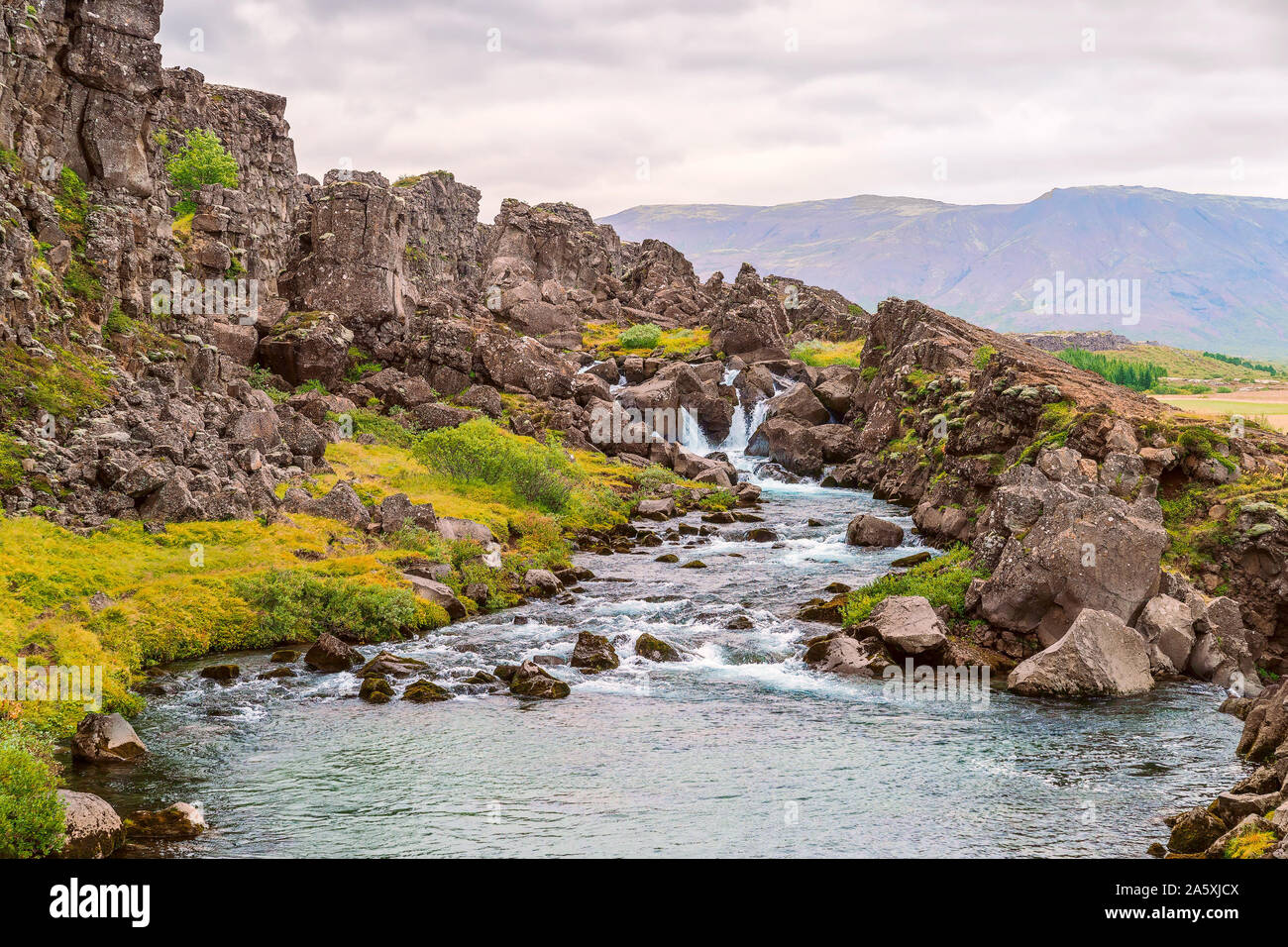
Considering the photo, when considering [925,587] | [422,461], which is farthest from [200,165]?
[925,587]

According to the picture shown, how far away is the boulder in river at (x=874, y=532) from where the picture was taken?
163 ft

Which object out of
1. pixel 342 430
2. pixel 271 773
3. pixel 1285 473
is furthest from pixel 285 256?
pixel 1285 473

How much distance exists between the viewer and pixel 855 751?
25.7m

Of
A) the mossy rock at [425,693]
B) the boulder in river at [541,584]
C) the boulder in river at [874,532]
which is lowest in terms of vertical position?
the mossy rock at [425,693]

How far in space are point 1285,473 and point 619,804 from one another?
1167 inches

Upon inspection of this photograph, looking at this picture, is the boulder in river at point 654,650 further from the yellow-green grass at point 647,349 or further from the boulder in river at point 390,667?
the yellow-green grass at point 647,349

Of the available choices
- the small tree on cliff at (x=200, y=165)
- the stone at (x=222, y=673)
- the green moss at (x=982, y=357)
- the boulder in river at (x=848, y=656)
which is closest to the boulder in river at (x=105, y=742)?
the stone at (x=222, y=673)

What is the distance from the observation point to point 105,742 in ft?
79.0

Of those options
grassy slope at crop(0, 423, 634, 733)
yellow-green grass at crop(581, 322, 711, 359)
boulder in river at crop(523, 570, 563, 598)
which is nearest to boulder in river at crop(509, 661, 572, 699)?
grassy slope at crop(0, 423, 634, 733)

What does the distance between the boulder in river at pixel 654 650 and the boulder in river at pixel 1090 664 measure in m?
10.7

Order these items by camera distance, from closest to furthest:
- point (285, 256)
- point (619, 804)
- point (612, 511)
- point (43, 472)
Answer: point (619, 804)
point (43, 472)
point (612, 511)
point (285, 256)

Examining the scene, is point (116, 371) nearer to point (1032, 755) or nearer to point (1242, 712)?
point (1032, 755)

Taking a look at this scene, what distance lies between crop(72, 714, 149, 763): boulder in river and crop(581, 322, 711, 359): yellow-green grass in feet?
242

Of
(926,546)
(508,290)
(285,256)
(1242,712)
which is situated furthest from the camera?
(508,290)
